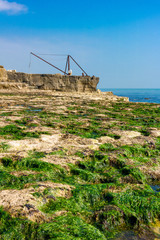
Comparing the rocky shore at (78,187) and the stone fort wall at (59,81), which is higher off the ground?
the stone fort wall at (59,81)

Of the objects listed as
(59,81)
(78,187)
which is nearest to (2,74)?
(59,81)

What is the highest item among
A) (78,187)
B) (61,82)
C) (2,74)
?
(2,74)

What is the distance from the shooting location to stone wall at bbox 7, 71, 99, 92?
2242 cm

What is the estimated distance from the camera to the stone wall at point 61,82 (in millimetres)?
22422

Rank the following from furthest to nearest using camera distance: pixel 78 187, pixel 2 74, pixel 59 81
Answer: pixel 2 74
pixel 59 81
pixel 78 187

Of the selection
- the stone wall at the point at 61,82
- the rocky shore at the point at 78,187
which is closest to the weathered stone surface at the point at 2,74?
the stone wall at the point at 61,82

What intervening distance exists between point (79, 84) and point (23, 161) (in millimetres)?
19732

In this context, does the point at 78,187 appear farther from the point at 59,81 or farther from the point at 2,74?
the point at 2,74

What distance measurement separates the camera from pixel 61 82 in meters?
22.5

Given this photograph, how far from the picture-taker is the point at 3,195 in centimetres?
239

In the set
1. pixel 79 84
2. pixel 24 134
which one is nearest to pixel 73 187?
pixel 24 134

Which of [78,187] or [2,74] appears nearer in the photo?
[78,187]

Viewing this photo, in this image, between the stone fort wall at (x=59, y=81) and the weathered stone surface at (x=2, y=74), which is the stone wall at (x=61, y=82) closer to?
the stone fort wall at (x=59, y=81)

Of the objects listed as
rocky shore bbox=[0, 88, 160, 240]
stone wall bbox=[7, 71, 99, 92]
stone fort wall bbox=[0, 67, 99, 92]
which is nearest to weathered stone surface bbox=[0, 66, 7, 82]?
stone fort wall bbox=[0, 67, 99, 92]
